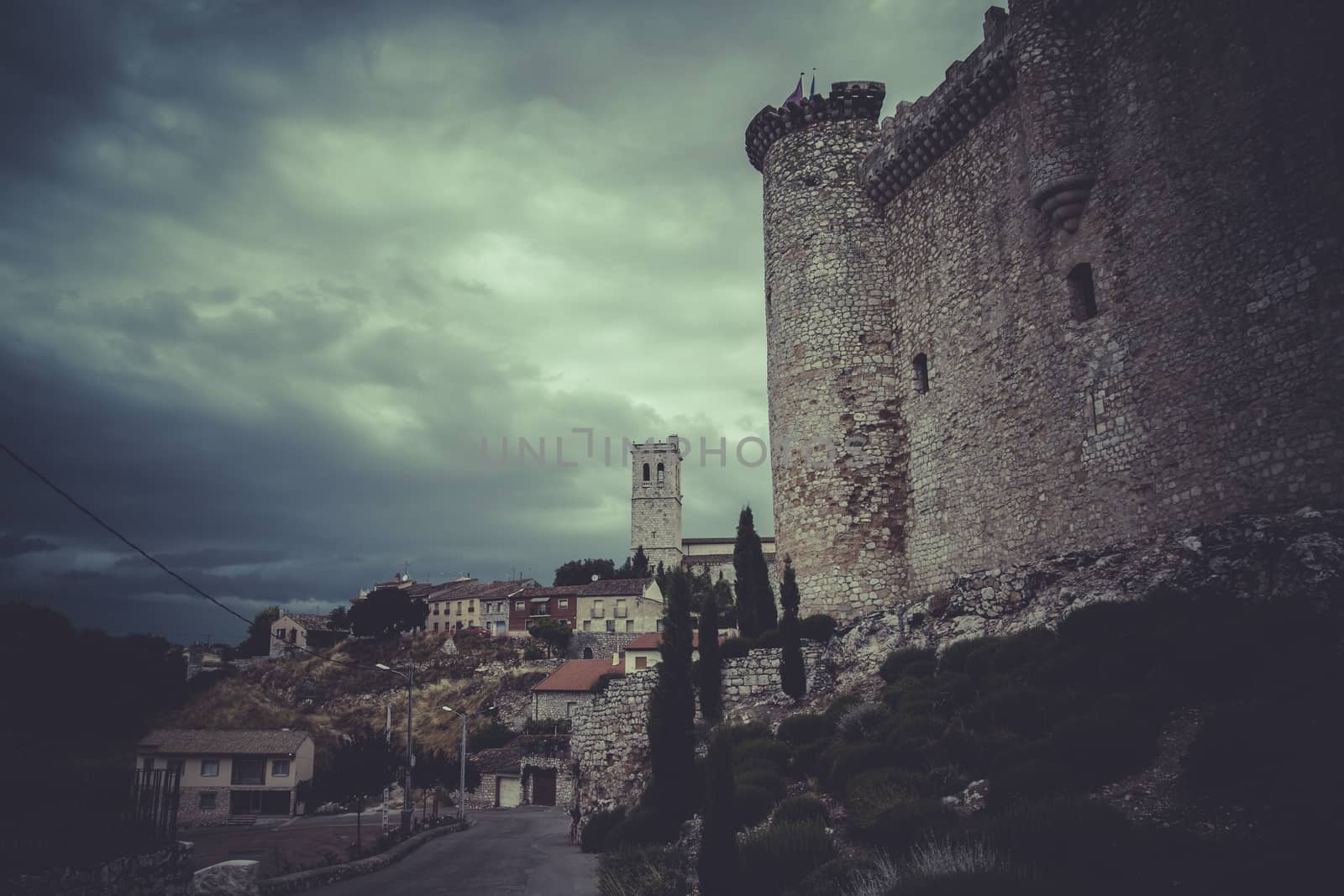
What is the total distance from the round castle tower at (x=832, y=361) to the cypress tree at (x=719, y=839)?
11.4 m

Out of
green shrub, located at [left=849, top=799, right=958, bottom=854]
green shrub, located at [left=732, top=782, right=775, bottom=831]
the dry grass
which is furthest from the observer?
the dry grass

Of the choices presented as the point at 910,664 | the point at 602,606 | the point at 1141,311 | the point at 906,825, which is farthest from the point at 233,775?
the point at 1141,311

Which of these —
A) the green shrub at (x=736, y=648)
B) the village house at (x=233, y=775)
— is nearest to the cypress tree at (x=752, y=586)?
the green shrub at (x=736, y=648)

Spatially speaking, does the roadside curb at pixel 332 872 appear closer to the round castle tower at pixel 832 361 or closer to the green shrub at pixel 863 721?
the green shrub at pixel 863 721

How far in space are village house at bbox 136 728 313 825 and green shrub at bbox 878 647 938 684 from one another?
164 ft

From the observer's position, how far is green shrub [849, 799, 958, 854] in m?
10.8

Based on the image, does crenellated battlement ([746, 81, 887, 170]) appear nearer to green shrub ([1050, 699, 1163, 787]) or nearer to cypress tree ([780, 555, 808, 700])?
cypress tree ([780, 555, 808, 700])

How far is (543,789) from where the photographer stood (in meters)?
54.1

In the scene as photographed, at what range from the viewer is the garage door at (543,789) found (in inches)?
2122

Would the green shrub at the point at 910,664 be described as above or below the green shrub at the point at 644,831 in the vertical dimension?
above

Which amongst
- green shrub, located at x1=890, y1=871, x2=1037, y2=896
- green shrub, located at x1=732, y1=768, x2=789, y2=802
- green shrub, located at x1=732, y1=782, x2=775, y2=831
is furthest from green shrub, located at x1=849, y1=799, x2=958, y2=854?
green shrub, located at x1=732, y1=768, x2=789, y2=802

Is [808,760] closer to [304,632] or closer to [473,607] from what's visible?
[473,607]

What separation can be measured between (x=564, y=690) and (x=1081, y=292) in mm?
51467

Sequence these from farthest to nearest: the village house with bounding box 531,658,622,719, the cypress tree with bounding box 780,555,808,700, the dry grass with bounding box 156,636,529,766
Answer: the dry grass with bounding box 156,636,529,766, the village house with bounding box 531,658,622,719, the cypress tree with bounding box 780,555,808,700
